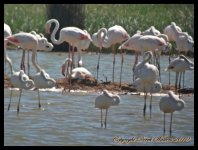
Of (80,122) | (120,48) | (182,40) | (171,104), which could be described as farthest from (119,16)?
(171,104)

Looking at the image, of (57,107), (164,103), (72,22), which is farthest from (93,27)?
(164,103)

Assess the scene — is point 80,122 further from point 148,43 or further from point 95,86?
point 148,43

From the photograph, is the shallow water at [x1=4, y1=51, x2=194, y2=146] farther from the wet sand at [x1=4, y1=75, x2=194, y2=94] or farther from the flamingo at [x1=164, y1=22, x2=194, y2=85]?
the flamingo at [x1=164, y1=22, x2=194, y2=85]

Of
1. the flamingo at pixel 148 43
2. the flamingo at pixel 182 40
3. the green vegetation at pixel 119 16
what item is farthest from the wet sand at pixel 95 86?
the green vegetation at pixel 119 16

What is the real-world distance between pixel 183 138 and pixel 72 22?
12.2 meters

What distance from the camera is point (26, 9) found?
27250mm

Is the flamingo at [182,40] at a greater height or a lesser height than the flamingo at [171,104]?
greater

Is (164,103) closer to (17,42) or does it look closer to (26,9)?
(17,42)

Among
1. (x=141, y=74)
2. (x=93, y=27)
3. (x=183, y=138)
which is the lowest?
(x=183, y=138)

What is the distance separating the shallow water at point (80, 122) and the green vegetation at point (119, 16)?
918 cm

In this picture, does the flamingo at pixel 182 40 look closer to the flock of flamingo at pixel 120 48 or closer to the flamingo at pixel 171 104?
the flock of flamingo at pixel 120 48

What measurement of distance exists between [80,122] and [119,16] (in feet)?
47.3

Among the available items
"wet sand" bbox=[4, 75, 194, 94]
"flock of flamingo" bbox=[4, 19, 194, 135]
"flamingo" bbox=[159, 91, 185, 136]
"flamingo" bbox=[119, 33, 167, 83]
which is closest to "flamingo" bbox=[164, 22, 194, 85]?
"flock of flamingo" bbox=[4, 19, 194, 135]

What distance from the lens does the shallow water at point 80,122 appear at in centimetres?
948
